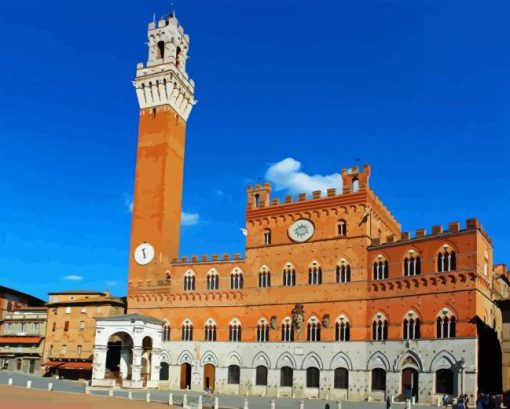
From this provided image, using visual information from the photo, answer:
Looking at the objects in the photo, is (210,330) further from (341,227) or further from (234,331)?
(341,227)

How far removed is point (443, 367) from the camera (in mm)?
43500

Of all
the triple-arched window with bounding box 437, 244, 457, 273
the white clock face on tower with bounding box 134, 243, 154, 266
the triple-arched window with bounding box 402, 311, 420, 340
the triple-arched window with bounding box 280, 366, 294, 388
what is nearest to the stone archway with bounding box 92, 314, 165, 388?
the white clock face on tower with bounding box 134, 243, 154, 266

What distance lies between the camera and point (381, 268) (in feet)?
Result: 161

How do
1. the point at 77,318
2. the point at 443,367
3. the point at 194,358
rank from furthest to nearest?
the point at 77,318
the point at 194,358
the point at 443,367

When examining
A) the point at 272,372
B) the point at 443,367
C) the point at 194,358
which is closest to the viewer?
the point at 443,367

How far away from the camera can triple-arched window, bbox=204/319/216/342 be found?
184 ft

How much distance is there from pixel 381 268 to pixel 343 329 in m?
5.71

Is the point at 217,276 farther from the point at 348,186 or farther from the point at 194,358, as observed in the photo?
the point at 348,186

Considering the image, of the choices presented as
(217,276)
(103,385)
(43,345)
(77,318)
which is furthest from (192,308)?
(43,345)

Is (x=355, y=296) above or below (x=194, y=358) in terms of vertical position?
above

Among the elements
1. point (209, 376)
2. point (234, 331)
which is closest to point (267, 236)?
point (234, 331)

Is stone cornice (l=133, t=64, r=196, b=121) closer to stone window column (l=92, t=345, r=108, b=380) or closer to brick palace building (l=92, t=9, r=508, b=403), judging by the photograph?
brick palace building (l=92, t=9, r=508, b=403)

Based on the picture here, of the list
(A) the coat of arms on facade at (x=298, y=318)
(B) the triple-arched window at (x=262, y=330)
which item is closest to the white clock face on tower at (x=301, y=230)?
(A) the coat of arms on facade at (x=298, y=318)

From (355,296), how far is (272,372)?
9.55 m
